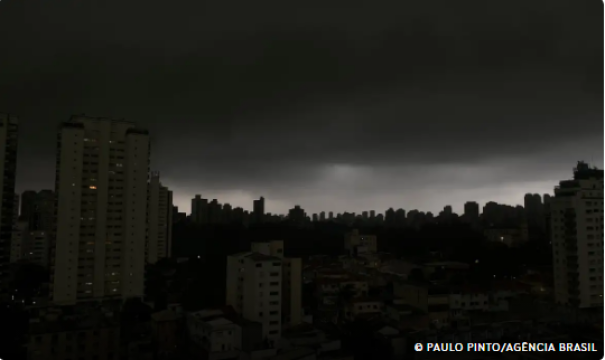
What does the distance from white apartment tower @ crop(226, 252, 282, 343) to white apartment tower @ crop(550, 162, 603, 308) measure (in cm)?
432

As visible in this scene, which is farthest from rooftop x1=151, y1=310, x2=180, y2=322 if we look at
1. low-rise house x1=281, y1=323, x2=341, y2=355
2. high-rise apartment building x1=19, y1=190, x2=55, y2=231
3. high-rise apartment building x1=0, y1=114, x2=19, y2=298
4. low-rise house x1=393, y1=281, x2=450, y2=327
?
high-rise apartment building x1=19, y1=190, x2=55, y2=231

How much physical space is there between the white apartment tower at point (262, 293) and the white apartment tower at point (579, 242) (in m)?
4.32

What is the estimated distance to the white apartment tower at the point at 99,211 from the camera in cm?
724

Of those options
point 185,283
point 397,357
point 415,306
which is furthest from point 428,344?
point 185,283

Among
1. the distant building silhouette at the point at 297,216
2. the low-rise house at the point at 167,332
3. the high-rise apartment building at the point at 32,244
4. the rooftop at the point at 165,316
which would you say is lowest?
the low-rise house at the point at 167,332

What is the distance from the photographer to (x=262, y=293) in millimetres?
5281

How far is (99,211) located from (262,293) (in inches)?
149

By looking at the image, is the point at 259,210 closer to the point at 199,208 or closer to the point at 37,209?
the point at 199,208

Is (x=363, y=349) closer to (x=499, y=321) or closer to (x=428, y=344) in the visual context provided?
(x=428, y=344)

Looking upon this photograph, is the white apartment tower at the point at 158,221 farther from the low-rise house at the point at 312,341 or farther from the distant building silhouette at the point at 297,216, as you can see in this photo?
the low-rise house at the point at 312,341

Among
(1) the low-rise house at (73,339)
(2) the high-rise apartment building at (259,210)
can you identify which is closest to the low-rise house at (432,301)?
(1) the low-rise house at (73,339)

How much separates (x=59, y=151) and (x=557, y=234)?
26.0 ft

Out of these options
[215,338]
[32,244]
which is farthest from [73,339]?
[32,244]

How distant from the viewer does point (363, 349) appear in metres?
4.66
